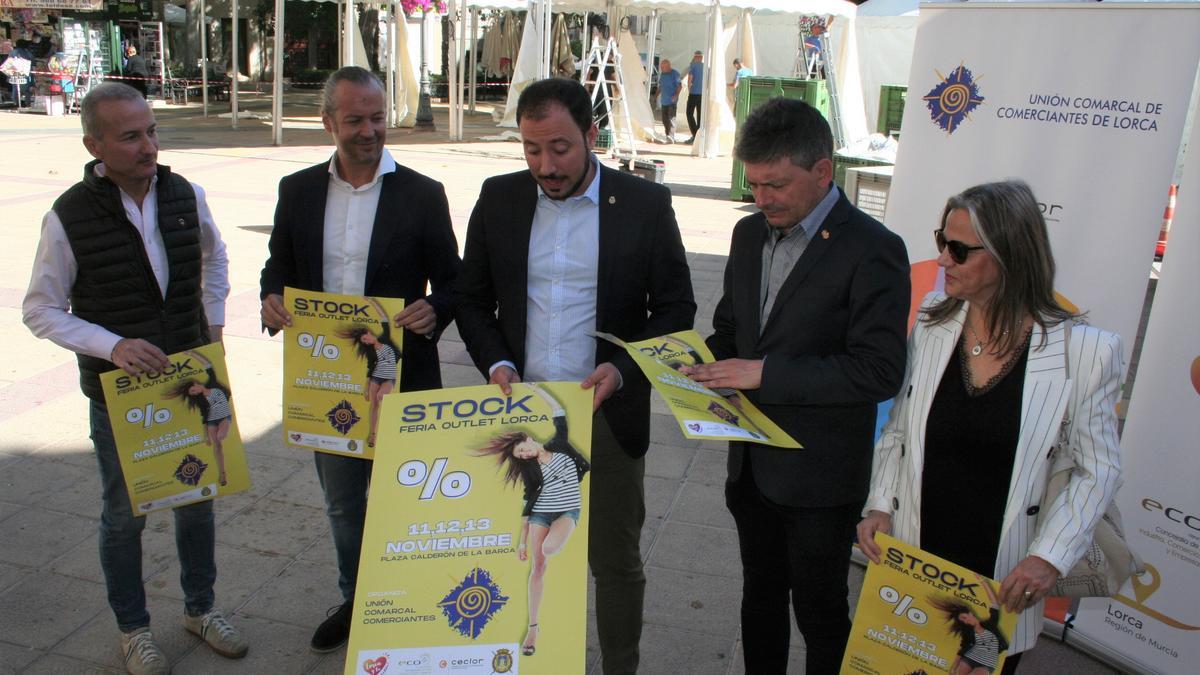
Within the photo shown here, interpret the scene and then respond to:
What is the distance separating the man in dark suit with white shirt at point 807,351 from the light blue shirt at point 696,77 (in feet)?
62.2

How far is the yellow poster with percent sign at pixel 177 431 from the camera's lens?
282 cm

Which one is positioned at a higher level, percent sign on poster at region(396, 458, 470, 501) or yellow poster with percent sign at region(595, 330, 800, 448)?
A: yellow poster with percent sign at region(595, 330, 800, 448)

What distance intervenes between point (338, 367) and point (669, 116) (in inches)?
798

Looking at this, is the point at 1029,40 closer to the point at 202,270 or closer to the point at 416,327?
the point at 416,327

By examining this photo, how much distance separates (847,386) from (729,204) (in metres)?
11.7

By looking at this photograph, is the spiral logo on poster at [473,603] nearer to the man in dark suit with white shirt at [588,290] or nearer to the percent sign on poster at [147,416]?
the man in dark suit with white shirt at [588,290]

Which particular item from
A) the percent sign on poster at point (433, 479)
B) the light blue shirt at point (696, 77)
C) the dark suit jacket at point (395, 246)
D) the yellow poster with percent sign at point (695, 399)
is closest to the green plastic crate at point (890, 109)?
the light blue shirt at point (696, 77)

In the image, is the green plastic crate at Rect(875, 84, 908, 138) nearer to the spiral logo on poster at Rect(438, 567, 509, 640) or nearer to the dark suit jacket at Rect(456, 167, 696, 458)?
the dark suit jacket at Rect(456, 167, 696, 458)

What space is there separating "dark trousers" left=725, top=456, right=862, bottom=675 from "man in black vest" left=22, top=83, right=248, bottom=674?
71.6 inches

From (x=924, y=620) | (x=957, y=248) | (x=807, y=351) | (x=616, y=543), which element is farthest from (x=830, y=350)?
(x=616, y=543)

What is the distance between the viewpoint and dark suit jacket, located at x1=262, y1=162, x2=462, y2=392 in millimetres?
2963

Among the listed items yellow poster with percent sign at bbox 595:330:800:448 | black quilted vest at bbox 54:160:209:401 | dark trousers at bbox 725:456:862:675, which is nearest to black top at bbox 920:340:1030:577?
dark trousers at bbox 725:456:862:675

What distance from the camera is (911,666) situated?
2.27 m

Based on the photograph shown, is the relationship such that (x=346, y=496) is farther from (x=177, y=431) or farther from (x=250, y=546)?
(x=250, y=546)
